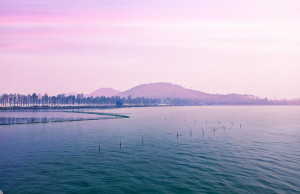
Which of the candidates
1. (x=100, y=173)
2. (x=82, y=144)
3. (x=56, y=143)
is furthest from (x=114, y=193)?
(x=56, y=143)

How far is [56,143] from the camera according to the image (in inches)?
2625

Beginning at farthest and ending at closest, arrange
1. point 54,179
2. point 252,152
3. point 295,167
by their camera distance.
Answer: point 252,152 → point 295,167 → point 54,179

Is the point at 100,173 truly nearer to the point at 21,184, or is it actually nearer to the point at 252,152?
the point at 21,184

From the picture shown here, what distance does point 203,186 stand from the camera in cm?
3212

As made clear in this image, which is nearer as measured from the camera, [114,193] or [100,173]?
[114,193]

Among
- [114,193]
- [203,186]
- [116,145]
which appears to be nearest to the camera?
[114,193]

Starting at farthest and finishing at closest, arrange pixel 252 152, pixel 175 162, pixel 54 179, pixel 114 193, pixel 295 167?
1. pixel 252 152
2. pixel 175 162
3. pixel 295 167
4. pixel 54 179
5. pixel 114 193

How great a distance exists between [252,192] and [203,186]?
6.98 meters

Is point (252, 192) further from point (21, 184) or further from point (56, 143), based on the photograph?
point (56, 143)

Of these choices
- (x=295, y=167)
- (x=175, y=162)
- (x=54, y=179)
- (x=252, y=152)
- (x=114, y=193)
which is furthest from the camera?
(x=252, y=152)

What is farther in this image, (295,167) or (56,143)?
(56,143)

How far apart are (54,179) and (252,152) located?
48318 mm

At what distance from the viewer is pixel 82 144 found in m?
65.6

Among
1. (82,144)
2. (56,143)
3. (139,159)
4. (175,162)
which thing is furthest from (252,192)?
(56,143)
